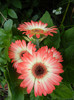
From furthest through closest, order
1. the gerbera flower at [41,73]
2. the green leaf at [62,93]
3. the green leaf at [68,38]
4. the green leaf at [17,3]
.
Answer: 1. the green leaf at [17,3]
2. the green leaf at [68,38]
3. the green leaf at [62,93]
4. the gerbera flower at [41,73]

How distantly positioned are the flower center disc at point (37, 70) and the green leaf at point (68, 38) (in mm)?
278

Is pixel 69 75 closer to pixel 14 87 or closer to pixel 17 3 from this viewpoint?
pixel 14 87

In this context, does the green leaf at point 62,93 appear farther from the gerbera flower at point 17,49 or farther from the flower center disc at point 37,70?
the gerbera flower at point 17,49

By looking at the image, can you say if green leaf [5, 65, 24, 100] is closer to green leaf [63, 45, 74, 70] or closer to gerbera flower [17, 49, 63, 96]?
gerbera flower [17, 49, 63, 96]

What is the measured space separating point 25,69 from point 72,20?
0.89 metres

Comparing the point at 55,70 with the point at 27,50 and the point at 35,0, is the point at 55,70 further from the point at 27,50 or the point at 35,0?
the point at 35,0

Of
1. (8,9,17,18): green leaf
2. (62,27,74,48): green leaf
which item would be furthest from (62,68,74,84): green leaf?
(8,9,17,18): green leaf

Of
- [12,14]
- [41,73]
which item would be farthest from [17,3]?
[41,73]

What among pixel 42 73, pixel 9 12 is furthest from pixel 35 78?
pixel 9 12

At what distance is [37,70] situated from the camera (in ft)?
1.91

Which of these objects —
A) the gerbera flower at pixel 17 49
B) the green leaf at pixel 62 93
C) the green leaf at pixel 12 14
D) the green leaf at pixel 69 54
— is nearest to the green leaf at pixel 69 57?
the green leaf at pixel 69 54

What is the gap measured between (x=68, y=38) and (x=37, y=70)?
30 centimetres

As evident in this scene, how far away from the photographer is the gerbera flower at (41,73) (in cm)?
48

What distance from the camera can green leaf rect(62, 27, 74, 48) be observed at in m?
0.73
